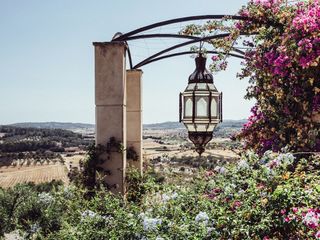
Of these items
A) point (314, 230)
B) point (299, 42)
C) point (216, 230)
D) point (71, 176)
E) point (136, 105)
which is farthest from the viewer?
point (136, 105)

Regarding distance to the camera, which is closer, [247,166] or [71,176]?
[247,166]

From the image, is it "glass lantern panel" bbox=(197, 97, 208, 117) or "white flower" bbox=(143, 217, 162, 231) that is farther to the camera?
"glass lantern panel" bbox=(197, 97, 208, 117)

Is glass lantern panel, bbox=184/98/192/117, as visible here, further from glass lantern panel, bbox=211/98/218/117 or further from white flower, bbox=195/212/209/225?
white flower, bbox=195/212/209/225

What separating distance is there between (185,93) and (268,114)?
47.7 inches

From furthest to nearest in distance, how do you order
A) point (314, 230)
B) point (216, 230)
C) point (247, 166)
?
1. point (247, 166)
2. point (216, 230)
3. point (314, 230)

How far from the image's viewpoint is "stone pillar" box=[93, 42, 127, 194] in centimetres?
443

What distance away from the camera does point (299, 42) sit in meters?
3.74

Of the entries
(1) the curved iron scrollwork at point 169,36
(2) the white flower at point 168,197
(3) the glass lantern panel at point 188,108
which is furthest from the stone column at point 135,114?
(2) the white flower at point 168,197

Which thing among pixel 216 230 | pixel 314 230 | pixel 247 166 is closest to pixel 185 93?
pixel 247 166

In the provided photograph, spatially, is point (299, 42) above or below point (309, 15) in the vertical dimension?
below

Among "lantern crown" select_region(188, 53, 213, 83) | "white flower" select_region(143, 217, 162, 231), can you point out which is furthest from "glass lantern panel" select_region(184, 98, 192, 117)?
"white flower" select_region(143, 217, 162, 231)

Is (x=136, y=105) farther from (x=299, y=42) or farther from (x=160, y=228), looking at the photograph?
(x=160, y=228)

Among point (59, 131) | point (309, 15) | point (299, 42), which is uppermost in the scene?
point (309, 15)

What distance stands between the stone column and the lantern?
171 centimetres
